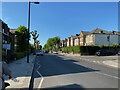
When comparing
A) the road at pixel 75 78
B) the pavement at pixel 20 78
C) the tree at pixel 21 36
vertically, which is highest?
the tree at pixel 21 36

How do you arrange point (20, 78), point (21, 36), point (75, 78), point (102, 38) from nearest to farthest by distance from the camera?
1. point (20, 78)
2. point (75, 78)
3. point (21, 36)
4. point (102, 38)

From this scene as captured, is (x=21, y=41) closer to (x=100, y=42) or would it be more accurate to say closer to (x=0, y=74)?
(x=0, y=74)

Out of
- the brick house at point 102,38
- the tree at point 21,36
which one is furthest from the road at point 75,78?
the brick house at point 102,38

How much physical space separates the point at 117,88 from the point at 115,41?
40796mm

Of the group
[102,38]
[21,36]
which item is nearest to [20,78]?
[21,36]

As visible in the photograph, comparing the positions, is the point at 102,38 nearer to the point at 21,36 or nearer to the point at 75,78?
the point at 21,36

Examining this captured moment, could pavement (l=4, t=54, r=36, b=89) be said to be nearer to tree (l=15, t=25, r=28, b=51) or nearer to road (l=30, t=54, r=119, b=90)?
road (l=30, t=54, r=119, b=90)

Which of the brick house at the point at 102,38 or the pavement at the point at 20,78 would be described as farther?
the brick house at the point at 102,38

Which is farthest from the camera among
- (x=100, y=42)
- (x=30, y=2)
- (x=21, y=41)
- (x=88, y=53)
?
(x=100, y=42)

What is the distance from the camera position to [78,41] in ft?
169

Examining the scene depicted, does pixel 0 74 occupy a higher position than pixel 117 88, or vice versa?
pixel 0 74

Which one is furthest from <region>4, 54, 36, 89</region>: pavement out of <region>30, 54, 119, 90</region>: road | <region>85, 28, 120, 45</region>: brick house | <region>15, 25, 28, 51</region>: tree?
<region>85, 28, 120, 45</region>: brick house

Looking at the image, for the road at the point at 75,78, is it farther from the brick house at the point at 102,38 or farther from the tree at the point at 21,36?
the brick house at the point at 102,38

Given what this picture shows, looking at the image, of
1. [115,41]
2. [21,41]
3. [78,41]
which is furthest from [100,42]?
[21,41]
